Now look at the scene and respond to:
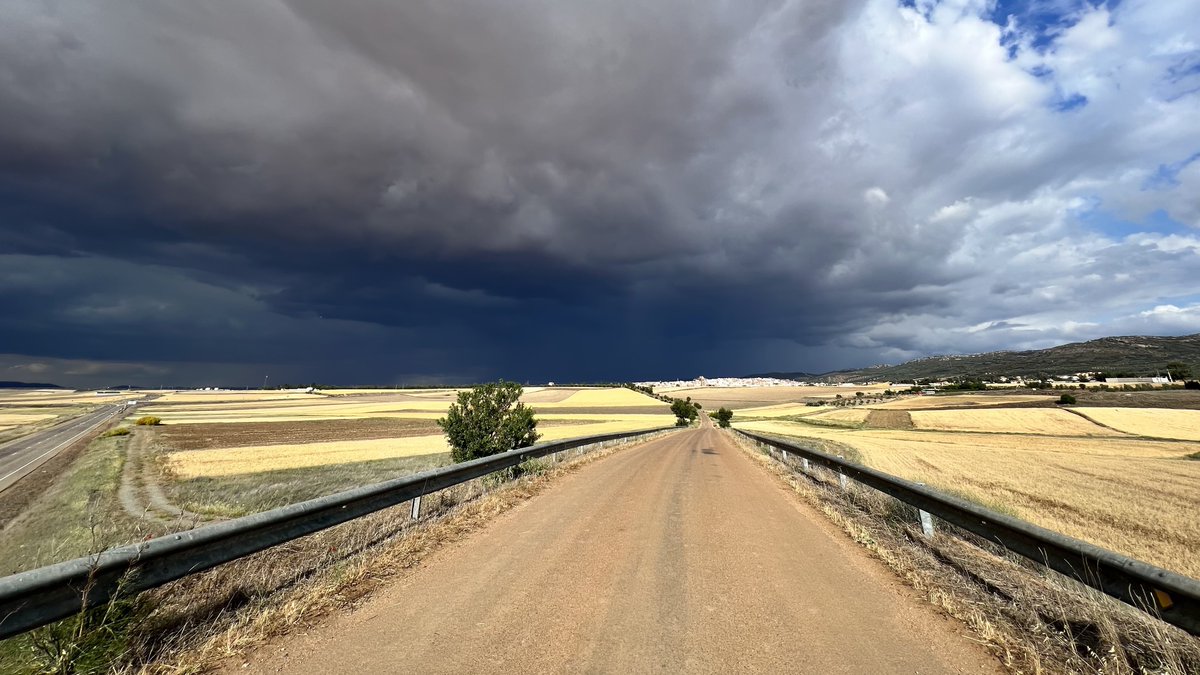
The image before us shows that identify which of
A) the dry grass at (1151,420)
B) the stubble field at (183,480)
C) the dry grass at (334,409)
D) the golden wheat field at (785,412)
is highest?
the dry grass at (334,409)

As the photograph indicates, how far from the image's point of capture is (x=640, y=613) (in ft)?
16.0

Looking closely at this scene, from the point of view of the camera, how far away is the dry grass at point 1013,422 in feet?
178

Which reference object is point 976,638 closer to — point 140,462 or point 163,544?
point 163,544

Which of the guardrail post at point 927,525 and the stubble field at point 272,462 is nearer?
the guardrail post at point 927,525

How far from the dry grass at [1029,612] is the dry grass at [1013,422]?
5971cm

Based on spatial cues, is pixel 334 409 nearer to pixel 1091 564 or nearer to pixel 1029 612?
pixel 1029 612

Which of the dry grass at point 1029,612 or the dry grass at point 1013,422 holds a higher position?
the dry grass at point 1029,612

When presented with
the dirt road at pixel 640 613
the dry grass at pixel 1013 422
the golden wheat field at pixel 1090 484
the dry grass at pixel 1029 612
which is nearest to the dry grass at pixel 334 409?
the dry grass at pixel 1013 422

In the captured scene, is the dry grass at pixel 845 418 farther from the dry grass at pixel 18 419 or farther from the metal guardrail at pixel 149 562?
the dry grass at pixel 18 419

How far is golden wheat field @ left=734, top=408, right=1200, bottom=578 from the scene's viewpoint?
→ 12641 mm

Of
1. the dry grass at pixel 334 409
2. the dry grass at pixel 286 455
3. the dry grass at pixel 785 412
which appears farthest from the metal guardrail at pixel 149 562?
the dry grass at pixel 785 412

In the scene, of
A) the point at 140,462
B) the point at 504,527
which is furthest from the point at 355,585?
the point at 140,462

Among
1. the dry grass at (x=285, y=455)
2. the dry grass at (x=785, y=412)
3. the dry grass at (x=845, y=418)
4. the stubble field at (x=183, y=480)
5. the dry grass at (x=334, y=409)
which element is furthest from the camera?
the dry grass at (x=785, y=412)

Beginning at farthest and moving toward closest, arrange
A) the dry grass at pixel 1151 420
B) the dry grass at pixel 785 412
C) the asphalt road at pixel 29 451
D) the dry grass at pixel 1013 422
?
the dry grass at pixel 785 412 < the dry grass at pixel 1013 422 < the dry grass at pixel 1151 420 < the asphalt road at pixel 29 451
